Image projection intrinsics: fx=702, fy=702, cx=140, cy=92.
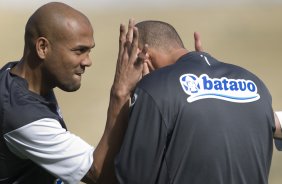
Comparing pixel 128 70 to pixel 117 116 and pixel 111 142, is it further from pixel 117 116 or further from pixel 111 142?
pixel 111 142

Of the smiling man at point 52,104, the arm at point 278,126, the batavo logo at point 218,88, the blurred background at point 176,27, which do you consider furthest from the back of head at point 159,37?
the blurred background at point 176,27

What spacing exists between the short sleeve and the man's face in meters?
0.31

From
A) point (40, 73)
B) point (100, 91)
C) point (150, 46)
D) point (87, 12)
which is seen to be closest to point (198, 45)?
point (150, 46)

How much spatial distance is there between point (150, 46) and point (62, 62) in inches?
19.4

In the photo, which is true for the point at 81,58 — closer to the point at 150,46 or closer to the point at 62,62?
the point at 62,62

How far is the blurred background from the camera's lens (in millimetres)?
9586

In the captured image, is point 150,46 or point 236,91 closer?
point 236,91

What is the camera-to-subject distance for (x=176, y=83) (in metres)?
3.40

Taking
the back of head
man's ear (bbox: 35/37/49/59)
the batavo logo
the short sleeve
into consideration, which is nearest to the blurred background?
the back of head

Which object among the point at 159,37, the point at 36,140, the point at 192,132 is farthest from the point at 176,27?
the point at 192,132

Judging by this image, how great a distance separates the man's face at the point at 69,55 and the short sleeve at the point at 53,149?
12.2 inches

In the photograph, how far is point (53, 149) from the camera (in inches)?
142

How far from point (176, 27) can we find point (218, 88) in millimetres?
8875

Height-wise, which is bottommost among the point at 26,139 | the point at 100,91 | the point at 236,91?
the point at 100,91
